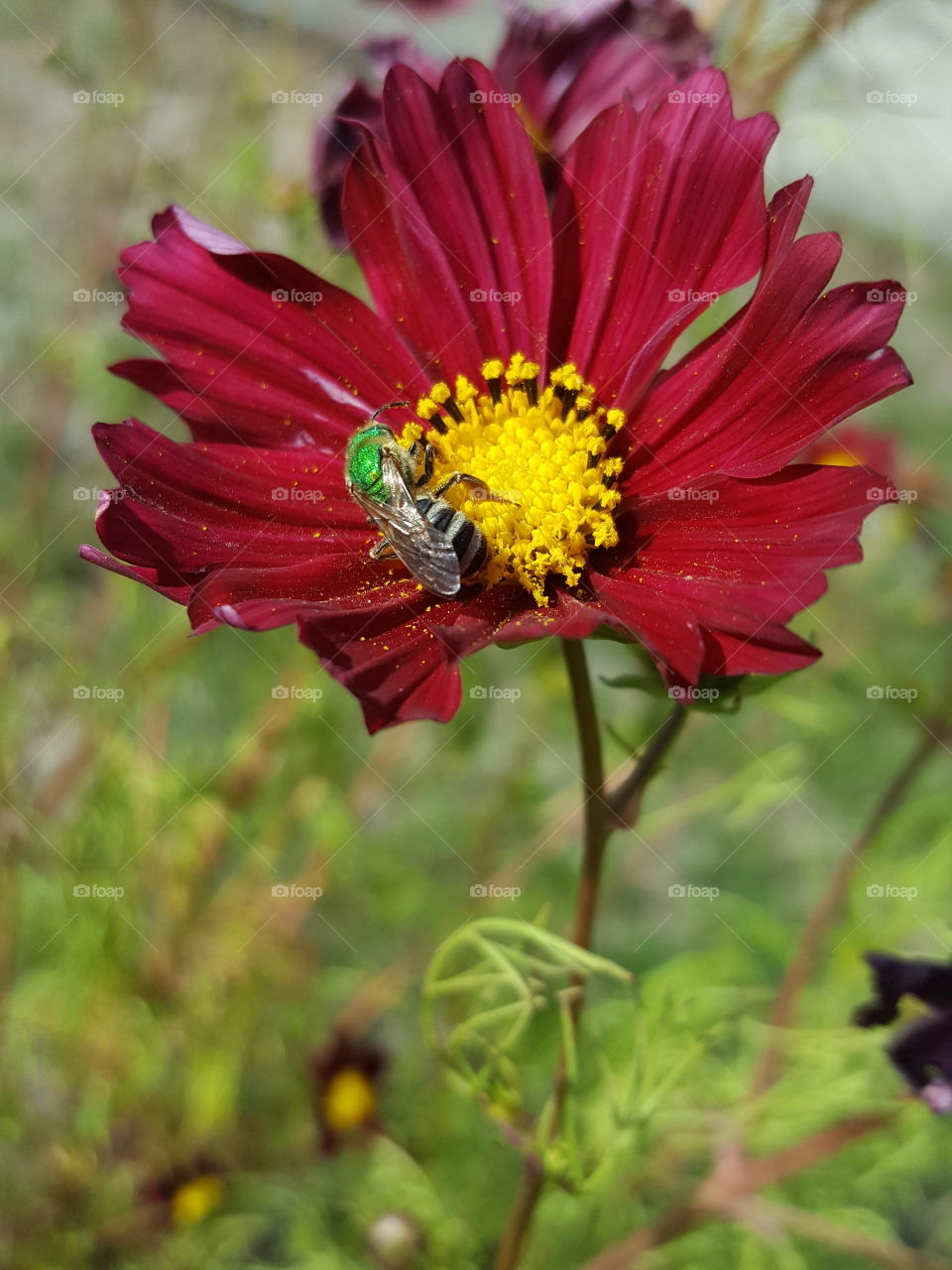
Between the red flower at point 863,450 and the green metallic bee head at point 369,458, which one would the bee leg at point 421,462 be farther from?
the red flower at point 863,450

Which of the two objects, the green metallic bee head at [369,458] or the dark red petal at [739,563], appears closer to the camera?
the dark red petal at [739,563]

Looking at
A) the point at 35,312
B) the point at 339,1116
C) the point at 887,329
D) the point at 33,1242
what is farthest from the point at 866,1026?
the point at 35,312

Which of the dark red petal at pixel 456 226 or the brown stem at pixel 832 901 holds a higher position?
the dark red petal at pixel 456 226

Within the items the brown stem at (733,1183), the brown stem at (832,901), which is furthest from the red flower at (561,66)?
the brown stem at (733,1183)

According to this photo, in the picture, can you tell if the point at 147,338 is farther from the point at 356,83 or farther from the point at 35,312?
the point at 35,312

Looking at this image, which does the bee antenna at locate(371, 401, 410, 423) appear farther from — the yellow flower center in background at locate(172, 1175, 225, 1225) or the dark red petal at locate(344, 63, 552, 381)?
the yellow flower center in background at locate(172, 1175, 225, 1225)

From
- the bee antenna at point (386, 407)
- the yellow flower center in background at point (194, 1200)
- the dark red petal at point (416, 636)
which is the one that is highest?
the bee antenna at point (386, 407)

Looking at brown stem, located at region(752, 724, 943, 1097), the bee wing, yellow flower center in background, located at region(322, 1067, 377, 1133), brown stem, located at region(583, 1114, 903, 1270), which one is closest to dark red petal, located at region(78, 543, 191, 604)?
the bee wing

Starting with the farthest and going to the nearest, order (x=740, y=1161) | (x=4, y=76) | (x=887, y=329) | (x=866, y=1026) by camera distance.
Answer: (x=4, y=76) → (x=740, y=1161) → (x=866, y=1026) → (x=887, y=329)
